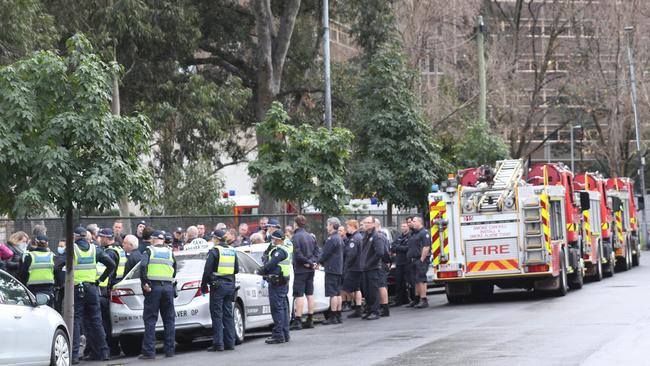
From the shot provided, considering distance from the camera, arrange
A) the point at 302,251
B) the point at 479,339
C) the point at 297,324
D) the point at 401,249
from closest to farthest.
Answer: the point at 479,339
the point at 302,251
the point at 297,324
the point at 401,249

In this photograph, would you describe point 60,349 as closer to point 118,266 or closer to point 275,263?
point 118,266

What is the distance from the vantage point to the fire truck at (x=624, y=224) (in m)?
34.7

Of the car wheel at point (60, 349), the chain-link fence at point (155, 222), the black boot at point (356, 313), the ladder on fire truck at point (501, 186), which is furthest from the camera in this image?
the ladder on fire truck at point (501, 186)

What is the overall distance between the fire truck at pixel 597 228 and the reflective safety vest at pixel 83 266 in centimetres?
1462


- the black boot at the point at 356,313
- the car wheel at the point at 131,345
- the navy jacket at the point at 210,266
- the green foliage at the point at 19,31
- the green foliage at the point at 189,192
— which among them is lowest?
the car wheel at the point at 131,345

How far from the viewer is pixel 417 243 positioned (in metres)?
23.7

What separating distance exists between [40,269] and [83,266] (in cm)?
83

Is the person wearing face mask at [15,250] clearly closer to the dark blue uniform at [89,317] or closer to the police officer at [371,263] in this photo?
the dark blue uniform at [89,317]

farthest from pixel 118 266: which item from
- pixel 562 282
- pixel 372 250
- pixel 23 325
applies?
pixel 562 282

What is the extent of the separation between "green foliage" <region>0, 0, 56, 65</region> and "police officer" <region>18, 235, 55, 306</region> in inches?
336

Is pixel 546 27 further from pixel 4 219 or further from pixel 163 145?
pixel 4 219

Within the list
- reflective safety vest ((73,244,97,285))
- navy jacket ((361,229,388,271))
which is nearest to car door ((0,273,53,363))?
reflective safety vest ((73,244,97,285))

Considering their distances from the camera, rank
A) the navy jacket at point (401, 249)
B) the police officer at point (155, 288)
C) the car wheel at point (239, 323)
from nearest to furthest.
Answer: the police officer at point (155, 288) < the car wheel at point (239, 323) < the navy jacket at point (401, 249)

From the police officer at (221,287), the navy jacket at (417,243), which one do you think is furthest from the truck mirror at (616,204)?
the police officer at (221,287)
